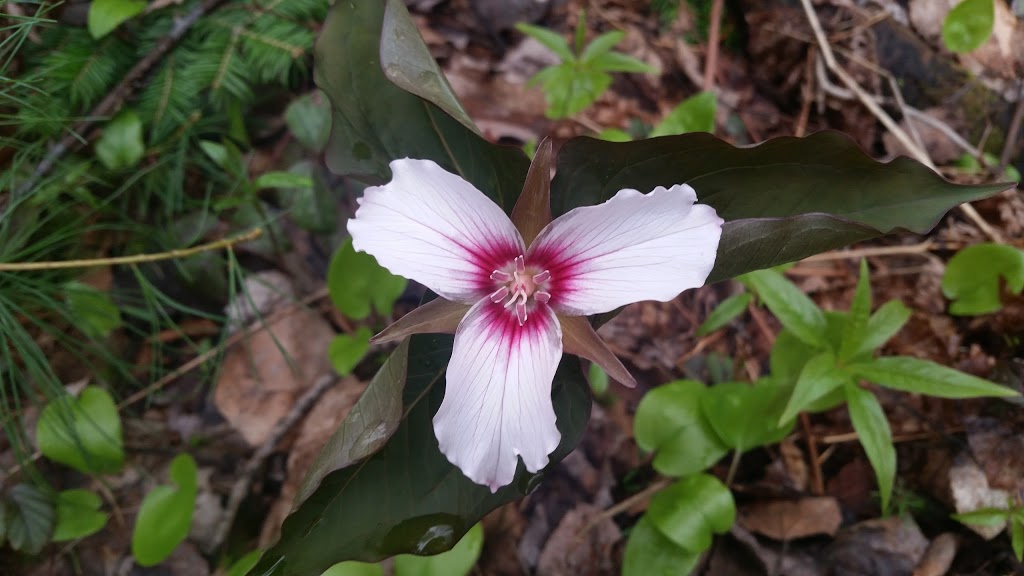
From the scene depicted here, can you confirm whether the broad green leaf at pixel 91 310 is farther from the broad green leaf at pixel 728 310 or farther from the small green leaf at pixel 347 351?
the broad green leaf at pixel 728 310

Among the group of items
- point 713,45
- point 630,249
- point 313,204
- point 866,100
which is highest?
point 630,249

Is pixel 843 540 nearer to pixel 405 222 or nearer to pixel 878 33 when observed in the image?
Result: pixel 405 222

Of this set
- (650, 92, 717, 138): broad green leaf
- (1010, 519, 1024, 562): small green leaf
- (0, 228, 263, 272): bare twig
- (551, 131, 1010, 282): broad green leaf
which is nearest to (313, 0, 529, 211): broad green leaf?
(551, 131, 1010, 282): broad green leaf

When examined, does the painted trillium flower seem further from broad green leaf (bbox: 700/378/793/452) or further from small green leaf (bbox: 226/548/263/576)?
small green leaf (bbox: 226/548/263/576)

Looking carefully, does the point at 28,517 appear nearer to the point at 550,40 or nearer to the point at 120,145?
the point at 120,145

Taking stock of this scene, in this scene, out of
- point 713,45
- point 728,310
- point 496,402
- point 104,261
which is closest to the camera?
point 496,402

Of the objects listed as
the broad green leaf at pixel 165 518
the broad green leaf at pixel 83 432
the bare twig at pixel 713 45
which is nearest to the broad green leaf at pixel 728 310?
the bare twig at pixel 713 45

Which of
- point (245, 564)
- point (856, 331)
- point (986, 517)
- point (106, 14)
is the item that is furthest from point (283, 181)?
point (986, 517)
